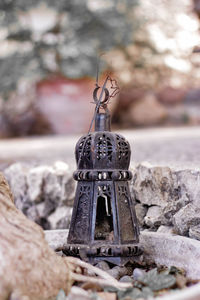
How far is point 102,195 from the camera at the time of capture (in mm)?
1360

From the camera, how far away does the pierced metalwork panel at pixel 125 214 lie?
1.34m

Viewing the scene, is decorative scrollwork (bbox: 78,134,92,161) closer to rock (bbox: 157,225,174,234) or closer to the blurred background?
rock (bbox: 157,225,174,234)

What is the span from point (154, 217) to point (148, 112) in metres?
4.45

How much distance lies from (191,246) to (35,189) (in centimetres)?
93

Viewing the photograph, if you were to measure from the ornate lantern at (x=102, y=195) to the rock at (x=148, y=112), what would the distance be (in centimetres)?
456

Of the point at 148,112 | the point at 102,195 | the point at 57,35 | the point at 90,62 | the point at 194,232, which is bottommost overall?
the point at 194,232

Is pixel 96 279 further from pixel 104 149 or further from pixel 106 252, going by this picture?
pixel 104 149

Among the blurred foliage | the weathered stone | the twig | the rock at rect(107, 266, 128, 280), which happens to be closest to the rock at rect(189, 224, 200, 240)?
the rock at rect(107, 266, 128, 280)

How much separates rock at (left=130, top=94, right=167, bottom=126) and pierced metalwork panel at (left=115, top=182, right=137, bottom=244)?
4564 millimetres

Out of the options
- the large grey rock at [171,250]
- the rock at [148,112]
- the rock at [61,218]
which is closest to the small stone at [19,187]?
the rock at [61,218]

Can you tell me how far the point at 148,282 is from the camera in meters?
1.12

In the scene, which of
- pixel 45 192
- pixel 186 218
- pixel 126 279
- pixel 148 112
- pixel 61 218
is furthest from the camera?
pixel 148 112

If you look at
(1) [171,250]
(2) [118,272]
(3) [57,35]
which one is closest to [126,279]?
(2) [118,272]

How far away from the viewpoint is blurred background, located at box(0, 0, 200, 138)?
522 cm
